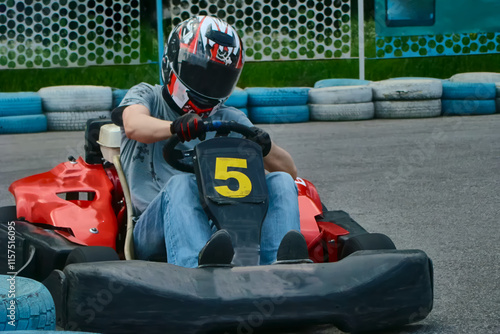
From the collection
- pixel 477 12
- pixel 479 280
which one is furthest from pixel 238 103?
pixel 479 280

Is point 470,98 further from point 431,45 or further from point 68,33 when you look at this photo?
point 68,33

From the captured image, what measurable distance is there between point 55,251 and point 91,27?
28.7 feet

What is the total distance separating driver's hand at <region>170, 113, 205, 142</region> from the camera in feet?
7.19

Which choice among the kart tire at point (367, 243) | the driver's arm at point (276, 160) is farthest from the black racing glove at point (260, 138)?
the kart tire at point (367, 243)

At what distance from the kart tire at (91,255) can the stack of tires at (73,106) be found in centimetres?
→ 643

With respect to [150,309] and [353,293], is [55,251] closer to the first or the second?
[150,309]

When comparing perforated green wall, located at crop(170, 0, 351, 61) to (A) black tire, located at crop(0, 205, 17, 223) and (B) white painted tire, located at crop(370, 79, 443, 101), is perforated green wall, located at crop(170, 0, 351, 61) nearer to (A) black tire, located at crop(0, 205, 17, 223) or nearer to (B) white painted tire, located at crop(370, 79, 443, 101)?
(B) white painted tire, located at crop(370, 79, 443, 101)

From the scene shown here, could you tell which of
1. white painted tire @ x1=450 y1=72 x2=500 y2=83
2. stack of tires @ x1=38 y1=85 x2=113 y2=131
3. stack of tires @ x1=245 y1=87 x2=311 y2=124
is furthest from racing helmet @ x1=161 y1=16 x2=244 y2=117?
white painted tire @ x1=450 y1=72 x2=500 y2=83

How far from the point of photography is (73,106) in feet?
27.7

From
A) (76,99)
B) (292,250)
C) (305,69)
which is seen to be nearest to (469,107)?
(305,69)

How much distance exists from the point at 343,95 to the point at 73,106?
127 inches

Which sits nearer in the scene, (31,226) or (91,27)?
(31,226)

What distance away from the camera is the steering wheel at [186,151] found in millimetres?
2285

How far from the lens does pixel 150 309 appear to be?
5.96ft
